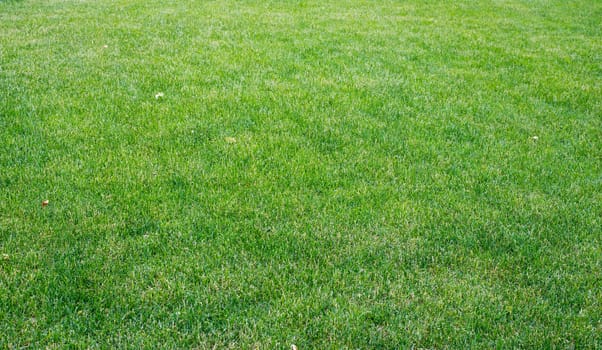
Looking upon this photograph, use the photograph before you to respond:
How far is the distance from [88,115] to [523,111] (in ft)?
17.0

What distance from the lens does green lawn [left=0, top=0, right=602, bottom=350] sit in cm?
342

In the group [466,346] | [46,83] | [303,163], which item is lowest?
[466,346]

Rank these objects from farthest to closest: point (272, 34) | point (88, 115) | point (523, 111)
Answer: point (272, 34) → point (523, 111) → point (88, 115)

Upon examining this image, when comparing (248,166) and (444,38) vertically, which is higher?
(444,38)

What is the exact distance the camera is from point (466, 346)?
3.24m

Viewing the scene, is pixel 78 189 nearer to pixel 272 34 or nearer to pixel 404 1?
pixel 272 34

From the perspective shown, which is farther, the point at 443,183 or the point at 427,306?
the point at 443,183

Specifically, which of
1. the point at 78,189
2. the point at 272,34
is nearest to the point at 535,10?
the point at 272,34

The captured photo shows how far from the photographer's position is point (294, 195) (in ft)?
15.5

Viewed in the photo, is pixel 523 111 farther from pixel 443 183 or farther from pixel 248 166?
pixel 248 166

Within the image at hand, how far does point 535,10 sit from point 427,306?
11.3 m

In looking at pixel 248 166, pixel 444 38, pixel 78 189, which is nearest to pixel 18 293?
pixel 78 189

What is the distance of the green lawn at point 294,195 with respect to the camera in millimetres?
3420

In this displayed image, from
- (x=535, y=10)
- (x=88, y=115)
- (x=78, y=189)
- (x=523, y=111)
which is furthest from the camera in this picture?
(x=535, y=10)
